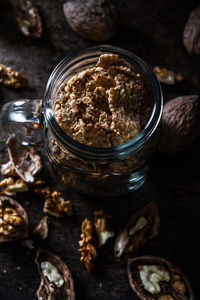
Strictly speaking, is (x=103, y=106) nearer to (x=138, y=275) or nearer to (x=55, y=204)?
(x=55, y=204)

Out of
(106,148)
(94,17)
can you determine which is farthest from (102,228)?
(94,17)

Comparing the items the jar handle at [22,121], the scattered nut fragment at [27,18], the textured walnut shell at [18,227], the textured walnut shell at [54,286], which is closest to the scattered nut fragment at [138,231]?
the textured walnut shell at [54,286]

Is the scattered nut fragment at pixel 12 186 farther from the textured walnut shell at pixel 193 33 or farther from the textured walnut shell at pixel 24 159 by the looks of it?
the textured walnut shell at pixel 193 33

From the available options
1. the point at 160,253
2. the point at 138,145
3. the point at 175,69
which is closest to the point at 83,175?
the point at 138,145

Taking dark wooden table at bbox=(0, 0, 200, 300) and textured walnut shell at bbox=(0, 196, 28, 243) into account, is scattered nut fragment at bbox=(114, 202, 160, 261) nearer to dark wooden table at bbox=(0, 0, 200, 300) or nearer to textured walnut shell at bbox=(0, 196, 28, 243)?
dark wooden table at bbox=(0, 0, 200, 300)

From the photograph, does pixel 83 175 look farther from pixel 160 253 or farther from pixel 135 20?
pixel 135 20
